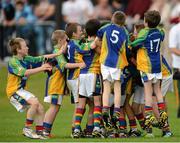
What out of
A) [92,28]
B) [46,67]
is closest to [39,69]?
[46,67]

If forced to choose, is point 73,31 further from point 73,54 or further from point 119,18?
point 119,18

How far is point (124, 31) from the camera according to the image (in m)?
18.1

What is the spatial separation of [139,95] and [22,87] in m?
1.97

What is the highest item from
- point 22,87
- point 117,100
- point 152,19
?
point 152,19

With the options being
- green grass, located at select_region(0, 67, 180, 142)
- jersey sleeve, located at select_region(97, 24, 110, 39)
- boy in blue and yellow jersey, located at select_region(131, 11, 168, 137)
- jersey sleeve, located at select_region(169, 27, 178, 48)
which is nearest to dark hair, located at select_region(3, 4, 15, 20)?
green grass, located at select_region(0, 67, 180, 142)

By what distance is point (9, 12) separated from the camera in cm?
3262

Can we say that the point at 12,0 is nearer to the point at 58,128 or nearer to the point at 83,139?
the point at 58,128

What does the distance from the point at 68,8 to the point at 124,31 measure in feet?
49.0

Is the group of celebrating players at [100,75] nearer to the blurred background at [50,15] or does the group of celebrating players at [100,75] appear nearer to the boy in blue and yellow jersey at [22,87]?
the boy in blue and yellow jersey at [22,87]

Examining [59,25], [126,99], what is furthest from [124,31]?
[59,25]

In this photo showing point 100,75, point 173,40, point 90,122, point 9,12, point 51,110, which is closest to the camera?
point 100,75

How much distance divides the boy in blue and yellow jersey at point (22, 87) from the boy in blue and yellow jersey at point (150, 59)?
1.42 metres

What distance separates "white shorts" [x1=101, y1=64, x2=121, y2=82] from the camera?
18.1 m

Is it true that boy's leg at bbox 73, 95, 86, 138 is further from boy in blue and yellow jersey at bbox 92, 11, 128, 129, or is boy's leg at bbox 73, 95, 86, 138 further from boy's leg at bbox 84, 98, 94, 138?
boy in blue and yellow jersey at bbox 92, 11, 128, 129
